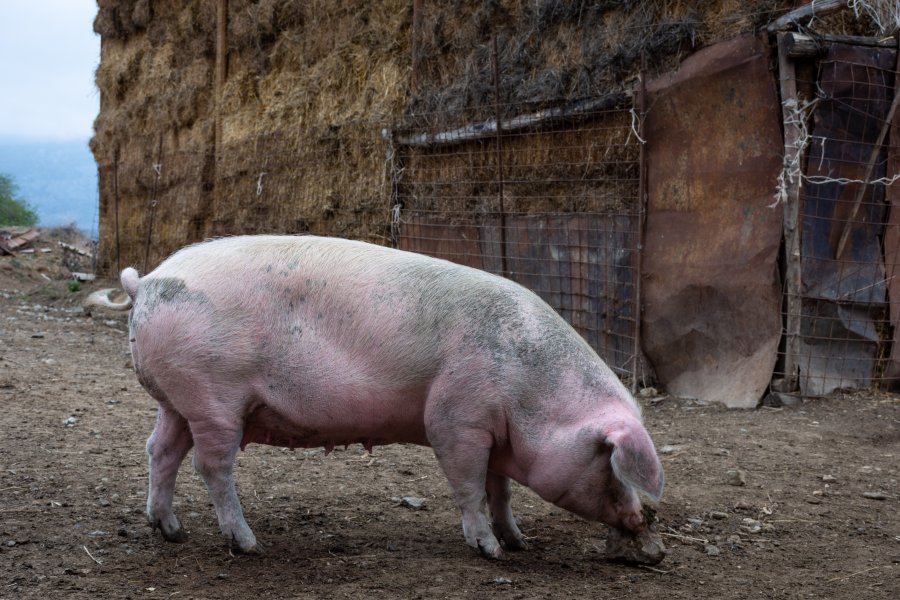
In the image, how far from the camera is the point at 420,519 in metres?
4.11

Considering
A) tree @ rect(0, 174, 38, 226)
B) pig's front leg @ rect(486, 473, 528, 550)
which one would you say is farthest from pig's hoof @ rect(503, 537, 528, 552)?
tree @ rect(0, 174, 38, 226)

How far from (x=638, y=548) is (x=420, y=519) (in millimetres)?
1070

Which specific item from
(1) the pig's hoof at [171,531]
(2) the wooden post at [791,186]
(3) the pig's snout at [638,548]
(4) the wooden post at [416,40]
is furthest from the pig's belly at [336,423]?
(4) the wooden post at [416,40]

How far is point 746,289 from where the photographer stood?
6117mm

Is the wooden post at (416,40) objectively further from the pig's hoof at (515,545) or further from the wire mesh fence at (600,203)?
the pig's hoof at (515,545)

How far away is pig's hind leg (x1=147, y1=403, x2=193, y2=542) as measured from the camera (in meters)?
3.65

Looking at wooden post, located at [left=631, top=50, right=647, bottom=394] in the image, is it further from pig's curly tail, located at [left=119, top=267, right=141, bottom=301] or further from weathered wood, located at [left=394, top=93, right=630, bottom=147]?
pig's curly tail, located at [left=119, top=267, right=141, bottom=301]

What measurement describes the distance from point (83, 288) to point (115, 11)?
457 cm

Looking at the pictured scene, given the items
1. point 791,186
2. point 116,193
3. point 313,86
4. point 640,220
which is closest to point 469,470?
point 791,186

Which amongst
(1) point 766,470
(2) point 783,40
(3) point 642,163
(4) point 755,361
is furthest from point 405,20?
(1) point 766,470

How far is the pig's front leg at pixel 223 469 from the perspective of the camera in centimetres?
344

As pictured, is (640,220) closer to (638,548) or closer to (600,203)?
(600,203)

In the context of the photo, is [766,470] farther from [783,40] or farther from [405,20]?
[405,20]

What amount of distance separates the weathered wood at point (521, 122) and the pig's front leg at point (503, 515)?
380cm
